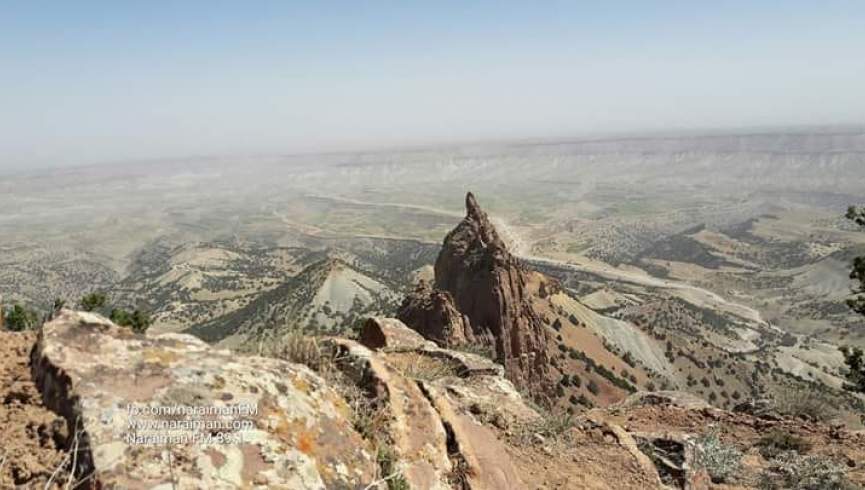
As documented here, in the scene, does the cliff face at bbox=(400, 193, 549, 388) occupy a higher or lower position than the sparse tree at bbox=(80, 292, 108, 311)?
lower

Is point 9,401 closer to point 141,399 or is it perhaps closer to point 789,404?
point 141,399

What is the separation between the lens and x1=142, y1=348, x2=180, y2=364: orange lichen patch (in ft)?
18.0

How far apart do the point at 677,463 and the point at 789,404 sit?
415 inches

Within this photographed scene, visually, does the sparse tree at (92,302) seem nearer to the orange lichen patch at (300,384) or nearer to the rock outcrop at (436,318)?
the rock outcrop at (436,318)

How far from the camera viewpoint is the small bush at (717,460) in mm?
11609

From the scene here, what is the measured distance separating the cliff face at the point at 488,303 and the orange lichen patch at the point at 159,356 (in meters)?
30.0

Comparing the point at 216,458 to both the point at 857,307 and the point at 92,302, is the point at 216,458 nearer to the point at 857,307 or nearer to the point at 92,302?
the point at 857,307

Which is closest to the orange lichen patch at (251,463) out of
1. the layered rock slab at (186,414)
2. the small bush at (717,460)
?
the layered rock slab at (186,414)

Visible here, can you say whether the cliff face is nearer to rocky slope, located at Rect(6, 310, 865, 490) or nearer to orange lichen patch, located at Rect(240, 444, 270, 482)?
rocky slope, located at Rect(6, 310, 865, 490)

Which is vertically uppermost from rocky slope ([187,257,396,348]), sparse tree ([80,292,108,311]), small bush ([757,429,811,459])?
sparse tree ([80,292,108,311])

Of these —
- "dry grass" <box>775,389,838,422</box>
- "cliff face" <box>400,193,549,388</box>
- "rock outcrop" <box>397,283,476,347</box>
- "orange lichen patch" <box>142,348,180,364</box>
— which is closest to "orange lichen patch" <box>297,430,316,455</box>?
"orange lichen patch" <box>142,348,180,364</box>

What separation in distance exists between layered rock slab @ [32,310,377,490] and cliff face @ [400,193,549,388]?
29713 millimetres

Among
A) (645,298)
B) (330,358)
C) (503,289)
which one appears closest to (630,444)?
(330,358)

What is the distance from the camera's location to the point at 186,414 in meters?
4.98
